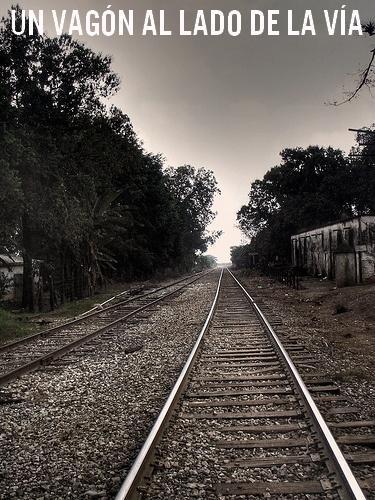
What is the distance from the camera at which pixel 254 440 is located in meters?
4.56

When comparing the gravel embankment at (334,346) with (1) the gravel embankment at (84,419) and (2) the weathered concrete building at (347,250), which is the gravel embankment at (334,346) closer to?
(1) the gravel embankment at (84,419)

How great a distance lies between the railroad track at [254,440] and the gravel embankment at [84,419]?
33 centimetres

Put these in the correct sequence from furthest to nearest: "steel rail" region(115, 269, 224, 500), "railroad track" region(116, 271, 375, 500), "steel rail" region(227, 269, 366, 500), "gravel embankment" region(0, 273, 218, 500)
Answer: "gravel embankment" region(0, 273, 218, 500) < "railroad track" region(116, 271, 375, 500) < "steel rail" region(115, 269, 224, 500) < "steel rail" region(227, 269, 366, 500)

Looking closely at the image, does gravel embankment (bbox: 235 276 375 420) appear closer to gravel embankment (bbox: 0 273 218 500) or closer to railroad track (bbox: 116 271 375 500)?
railroad track (bbox: 116 271 375 500)

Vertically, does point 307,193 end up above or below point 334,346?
above

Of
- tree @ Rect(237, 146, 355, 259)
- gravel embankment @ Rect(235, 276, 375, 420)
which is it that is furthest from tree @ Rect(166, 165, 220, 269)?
gravel embankment @ Rect(235, 276, 375, 420)

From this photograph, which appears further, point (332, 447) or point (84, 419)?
point (84, 419)

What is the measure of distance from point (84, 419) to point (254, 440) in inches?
84.0

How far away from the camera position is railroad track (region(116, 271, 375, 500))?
3.65m

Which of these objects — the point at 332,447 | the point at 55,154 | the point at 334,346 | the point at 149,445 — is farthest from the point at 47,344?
the point at 55,154

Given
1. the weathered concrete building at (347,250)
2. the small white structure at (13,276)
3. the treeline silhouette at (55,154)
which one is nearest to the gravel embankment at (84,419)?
the treeline silhouette at (55,154)

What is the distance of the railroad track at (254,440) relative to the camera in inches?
144

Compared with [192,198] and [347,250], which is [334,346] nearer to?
[347,250]

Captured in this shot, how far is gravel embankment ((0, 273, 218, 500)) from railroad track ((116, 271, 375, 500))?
33 cm
